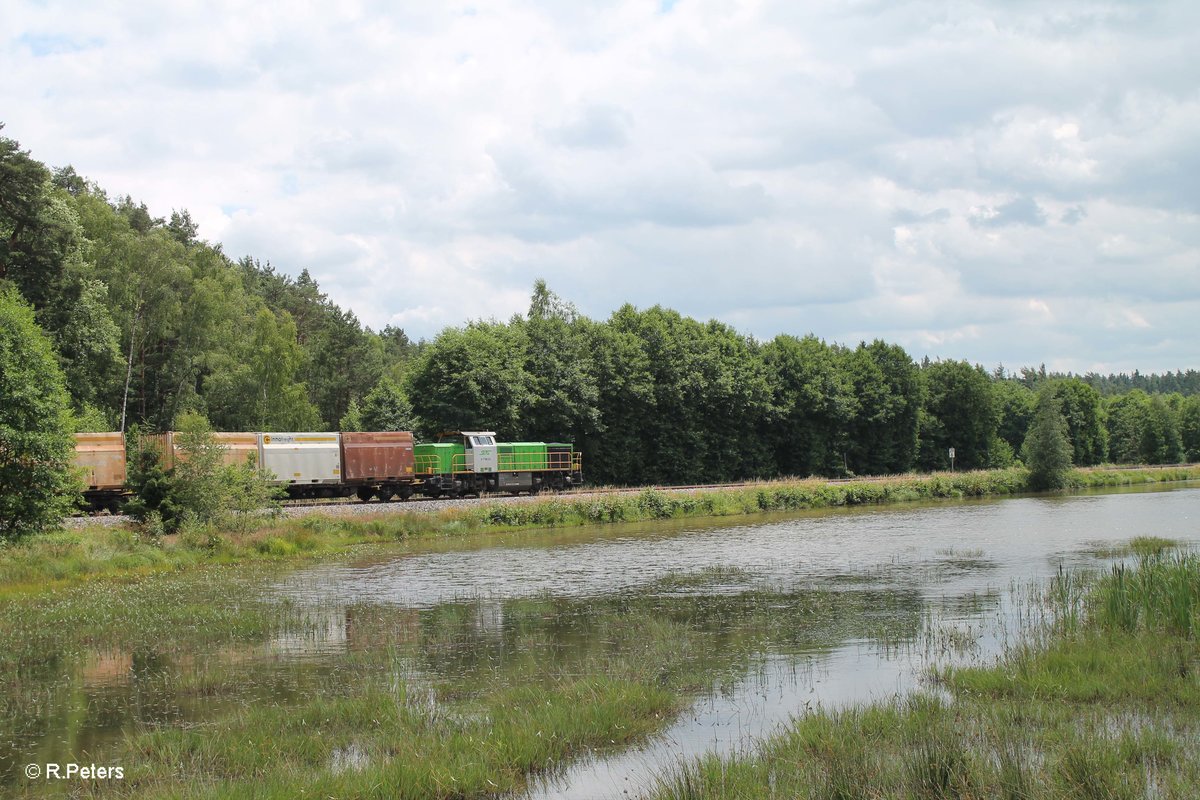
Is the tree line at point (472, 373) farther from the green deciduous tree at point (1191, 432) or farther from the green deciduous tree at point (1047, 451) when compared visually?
the green deciduous tree at point (1191, 432)

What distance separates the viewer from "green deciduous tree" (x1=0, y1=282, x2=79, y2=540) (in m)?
32.0

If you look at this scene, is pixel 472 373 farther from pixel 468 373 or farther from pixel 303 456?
pixel 303 456

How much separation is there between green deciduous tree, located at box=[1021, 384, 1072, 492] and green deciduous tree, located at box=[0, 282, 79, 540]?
69.0 m

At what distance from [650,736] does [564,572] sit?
688 inches

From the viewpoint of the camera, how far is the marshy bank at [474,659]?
1157 centimetres

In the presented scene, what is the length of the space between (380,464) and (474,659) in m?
39.4

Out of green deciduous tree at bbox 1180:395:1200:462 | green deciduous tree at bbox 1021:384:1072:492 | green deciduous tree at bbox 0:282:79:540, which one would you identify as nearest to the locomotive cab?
green deciduous tree at bbox 0:282:79:540

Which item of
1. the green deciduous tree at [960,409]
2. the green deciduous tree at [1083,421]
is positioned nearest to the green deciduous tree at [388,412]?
the green deciduous tree at [960,409]

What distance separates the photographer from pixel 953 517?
1998 inches

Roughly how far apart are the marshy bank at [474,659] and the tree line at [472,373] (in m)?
33.7

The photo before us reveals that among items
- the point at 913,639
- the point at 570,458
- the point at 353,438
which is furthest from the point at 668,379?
the point at 913,639

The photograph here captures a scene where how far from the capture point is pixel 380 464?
55281 millimetres

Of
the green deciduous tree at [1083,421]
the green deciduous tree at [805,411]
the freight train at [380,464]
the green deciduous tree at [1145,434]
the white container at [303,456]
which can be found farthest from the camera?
the green deciduous tree at [1145,434]

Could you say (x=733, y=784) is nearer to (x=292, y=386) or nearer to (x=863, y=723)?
(x=863, y=723)
